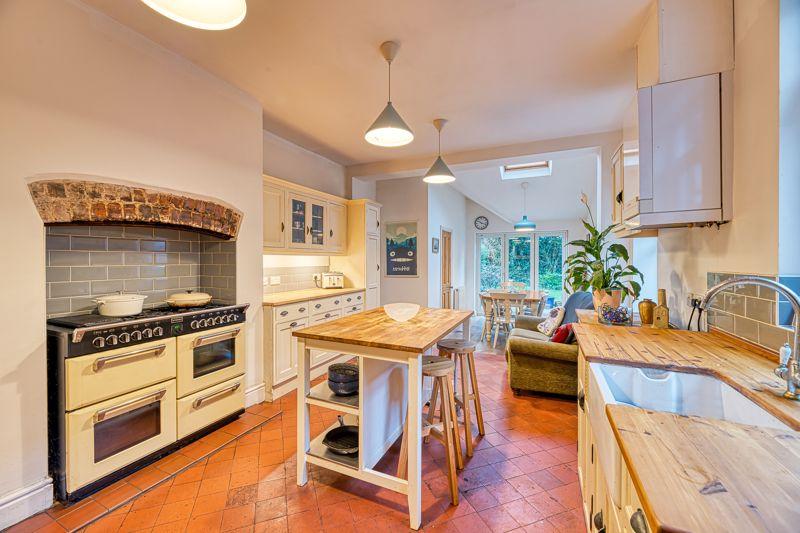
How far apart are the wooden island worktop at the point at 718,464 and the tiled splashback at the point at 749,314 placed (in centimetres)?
22

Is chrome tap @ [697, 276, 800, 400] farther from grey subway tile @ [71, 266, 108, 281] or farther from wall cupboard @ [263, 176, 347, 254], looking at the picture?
wall cupboard @ [263, 176, 347, 254]

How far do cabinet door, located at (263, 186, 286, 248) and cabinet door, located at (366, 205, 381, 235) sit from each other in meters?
1.48

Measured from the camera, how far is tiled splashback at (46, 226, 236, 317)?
2.08m

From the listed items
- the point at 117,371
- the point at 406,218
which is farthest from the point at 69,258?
the point at 406,218

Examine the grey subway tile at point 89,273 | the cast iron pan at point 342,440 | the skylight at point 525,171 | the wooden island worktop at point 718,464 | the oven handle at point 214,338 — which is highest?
the skylight at point 525,171

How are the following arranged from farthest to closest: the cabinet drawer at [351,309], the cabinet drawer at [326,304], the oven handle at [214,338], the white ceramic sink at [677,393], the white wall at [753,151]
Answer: the cabinet drawer at [351,309] → the cabinet drawer at [326,304] → the oven handle at [214,338] → the white wall at [753,151] → the white ceramic sink at [677,393]

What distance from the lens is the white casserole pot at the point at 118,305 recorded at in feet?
6.82

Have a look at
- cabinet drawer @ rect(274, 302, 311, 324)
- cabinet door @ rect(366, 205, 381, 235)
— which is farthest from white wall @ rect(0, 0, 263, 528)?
cabinet door @ rect(366, 205, 381, 235)

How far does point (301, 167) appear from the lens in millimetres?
4289

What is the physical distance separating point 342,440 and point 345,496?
0.28 m

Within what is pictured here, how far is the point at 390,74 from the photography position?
2.65 meters

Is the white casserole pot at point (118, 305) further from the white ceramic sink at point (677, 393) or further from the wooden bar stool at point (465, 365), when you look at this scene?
the white ceramic sink at point (677, 393)

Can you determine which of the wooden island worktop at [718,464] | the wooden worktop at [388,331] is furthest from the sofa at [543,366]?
the wooden island worktop at [718,464]

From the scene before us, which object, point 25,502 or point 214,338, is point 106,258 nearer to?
point 214,338
